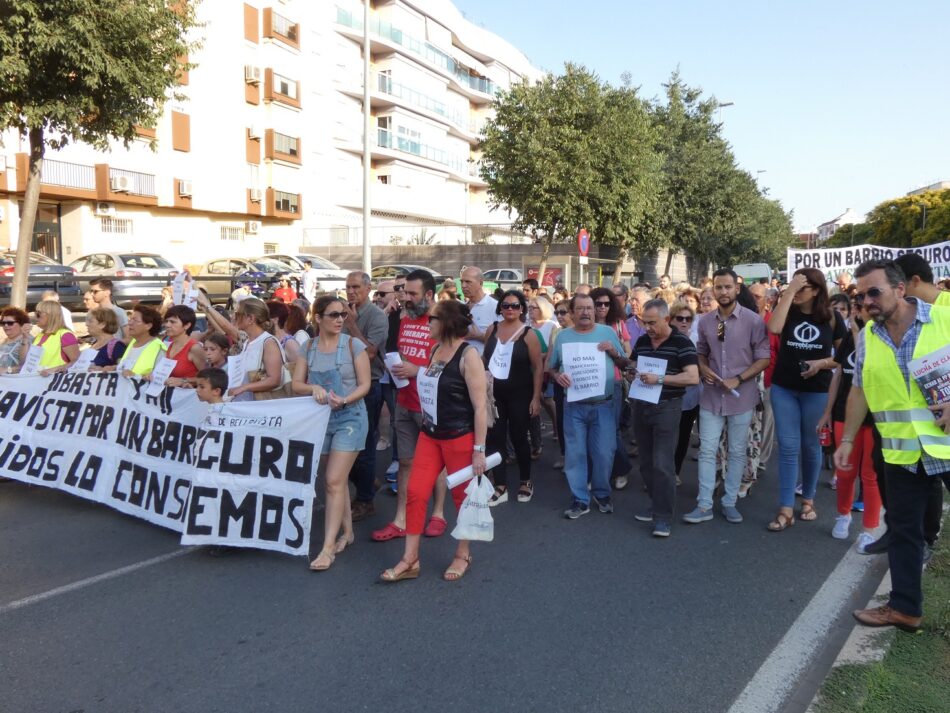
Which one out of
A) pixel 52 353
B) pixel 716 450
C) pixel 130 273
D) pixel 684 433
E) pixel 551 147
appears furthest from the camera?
pixel 551 147

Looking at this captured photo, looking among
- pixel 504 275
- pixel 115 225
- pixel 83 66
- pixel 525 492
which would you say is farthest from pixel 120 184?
pixel 525 492

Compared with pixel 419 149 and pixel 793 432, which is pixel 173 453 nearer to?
pixel 793 432

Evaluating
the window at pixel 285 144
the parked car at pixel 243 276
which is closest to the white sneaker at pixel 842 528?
the parked car at pixel 243 276

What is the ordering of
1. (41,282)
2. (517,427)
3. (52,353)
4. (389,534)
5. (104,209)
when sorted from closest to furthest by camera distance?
1. (389,534)
2. (517,427)
3. (52,353)
4. (41,282)
5. (104,209)

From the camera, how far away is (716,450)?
6105 mm

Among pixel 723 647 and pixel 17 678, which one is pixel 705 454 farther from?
pixel 17 678

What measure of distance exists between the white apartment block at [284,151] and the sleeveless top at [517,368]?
21.3m

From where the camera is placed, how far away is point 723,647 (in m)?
3.95

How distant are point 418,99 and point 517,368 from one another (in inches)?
1817

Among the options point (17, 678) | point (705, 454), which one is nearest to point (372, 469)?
point (705, 454)

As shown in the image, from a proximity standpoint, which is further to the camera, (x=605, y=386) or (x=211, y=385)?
(x=605, y=386)

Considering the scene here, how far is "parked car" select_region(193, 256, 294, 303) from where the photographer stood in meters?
21.3

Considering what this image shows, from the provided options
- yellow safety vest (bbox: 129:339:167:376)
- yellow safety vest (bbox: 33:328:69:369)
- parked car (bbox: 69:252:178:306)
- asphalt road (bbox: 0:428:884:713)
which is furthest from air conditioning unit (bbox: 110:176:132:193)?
asphalt road (bbox: 0:428:884:713)

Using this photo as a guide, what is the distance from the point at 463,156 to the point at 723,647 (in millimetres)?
55286
